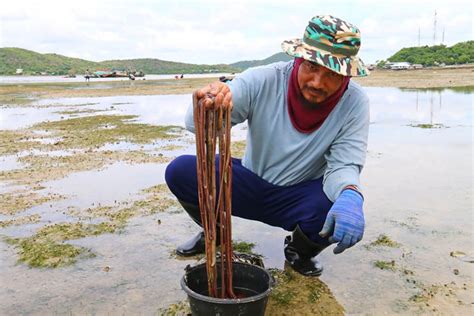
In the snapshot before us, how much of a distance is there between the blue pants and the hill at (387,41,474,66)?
73208 mm

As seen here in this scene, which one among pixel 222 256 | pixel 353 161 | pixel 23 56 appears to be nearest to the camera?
pixel 222 256

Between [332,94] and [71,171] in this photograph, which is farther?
[71,171]

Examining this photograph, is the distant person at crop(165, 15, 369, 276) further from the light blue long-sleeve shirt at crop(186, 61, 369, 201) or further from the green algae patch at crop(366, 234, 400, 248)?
the green algae patch at crop(366, 234, 400, 248)

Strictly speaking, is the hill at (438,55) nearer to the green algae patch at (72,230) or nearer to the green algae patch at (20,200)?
the green algae patch at (20,200)

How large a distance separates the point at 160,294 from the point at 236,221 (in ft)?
5.07

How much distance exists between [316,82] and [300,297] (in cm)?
134

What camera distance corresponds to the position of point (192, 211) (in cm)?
357

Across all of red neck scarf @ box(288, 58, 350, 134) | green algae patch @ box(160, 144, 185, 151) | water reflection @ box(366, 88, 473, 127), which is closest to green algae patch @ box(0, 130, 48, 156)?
green algae patch @ box(160, 144, 185, 151)

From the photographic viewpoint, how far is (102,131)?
35.1 ft

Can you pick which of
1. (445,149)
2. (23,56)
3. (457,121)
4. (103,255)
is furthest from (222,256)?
(23,56)

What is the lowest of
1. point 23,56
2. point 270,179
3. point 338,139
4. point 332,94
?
point 270,179

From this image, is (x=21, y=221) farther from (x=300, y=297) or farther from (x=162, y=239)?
(x=300, y=297)

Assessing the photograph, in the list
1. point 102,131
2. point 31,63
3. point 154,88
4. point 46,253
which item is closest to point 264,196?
point 46,253

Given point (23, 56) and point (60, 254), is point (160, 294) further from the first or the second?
point (23, 56)
